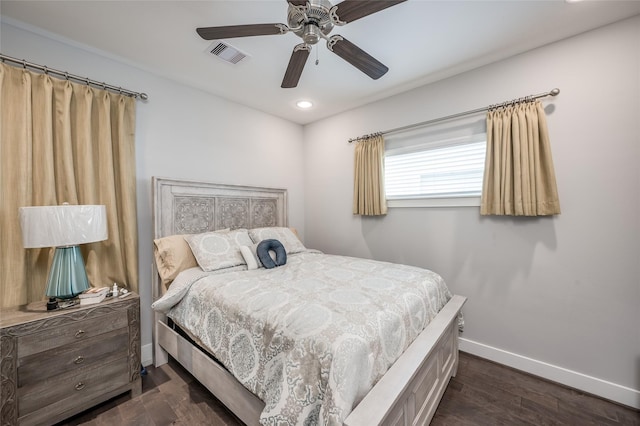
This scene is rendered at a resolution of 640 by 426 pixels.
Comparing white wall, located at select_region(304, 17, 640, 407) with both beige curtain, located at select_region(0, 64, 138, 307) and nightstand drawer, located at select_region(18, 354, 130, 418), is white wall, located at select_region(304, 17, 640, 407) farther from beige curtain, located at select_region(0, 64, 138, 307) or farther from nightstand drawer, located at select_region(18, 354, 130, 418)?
beige curtain, located at select_region(0, 64, 138, 307)

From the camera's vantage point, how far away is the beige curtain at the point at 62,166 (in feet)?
5.49

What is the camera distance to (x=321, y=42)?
77.5 inches

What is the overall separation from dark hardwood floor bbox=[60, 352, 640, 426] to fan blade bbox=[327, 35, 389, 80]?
2.41m

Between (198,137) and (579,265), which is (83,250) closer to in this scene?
(198,137)

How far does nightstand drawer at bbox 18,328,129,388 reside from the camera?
1.42 meters

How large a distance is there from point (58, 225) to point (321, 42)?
2214 millimetres

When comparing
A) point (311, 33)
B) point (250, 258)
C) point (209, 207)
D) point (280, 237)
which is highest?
point (311, 33)

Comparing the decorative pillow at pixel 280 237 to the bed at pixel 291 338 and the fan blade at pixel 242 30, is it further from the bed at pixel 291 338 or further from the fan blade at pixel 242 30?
the fan blade at pixel 242 30

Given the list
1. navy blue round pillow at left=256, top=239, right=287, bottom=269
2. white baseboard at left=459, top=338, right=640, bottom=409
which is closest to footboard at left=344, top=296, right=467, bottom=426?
white baseboard at left=459, top=338, right=640, bottom=409

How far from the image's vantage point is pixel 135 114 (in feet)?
7.43

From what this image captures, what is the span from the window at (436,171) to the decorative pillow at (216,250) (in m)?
1.79

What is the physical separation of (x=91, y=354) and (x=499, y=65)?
3913 mm

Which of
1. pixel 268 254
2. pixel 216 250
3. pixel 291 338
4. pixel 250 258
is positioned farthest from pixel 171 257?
pixel 291 338

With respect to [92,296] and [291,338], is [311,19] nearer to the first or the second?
[291,338]
